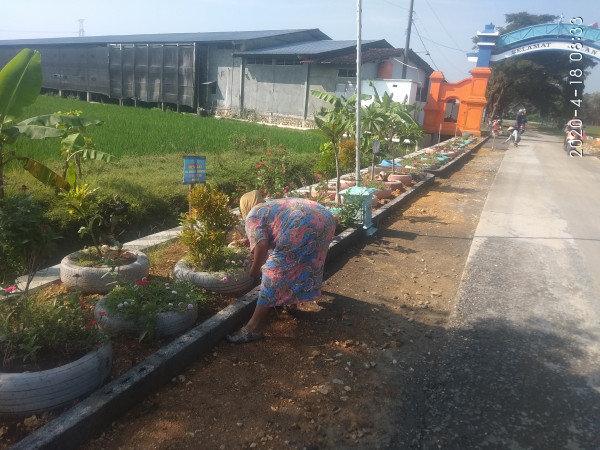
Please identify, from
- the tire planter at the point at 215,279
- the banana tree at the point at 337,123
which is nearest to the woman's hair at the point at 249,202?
the tire planter at the point at 215,279

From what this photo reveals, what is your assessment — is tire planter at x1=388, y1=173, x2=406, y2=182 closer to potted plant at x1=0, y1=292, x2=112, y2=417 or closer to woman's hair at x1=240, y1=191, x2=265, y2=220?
woman's hair at x1=240, y1=191, x2=265, y2=220

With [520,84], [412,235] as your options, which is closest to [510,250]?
[412,235]

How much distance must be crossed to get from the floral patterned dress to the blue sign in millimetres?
1480

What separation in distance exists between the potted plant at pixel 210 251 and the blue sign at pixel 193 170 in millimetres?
579

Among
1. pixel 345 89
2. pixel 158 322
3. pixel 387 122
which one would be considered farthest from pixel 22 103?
pixel 345 89

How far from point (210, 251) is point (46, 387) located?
170cm

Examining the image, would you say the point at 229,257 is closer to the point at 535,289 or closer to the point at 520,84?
the point at 535,289

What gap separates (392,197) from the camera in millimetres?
8500

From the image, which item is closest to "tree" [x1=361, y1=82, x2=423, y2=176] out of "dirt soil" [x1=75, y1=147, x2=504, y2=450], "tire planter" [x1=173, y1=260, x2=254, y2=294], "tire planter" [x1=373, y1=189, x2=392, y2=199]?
"tire planter" [x1=373, y1=189, x2=392, y2=199]

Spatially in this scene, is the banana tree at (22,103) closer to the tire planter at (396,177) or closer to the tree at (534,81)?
the tire planter at (396,177)

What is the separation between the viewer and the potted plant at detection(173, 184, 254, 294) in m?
3.66

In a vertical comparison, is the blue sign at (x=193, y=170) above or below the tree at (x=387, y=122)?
below

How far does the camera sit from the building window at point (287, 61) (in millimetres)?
24781

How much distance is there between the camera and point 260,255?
10.6ft
